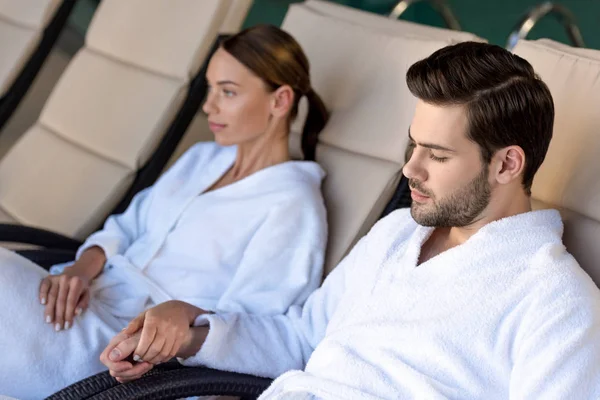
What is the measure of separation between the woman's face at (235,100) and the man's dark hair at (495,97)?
29.4 inches

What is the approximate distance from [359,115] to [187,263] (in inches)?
21.2

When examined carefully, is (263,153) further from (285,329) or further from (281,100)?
(285,329)

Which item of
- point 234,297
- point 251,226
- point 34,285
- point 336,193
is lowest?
point 34,285

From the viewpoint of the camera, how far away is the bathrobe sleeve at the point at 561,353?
131cm

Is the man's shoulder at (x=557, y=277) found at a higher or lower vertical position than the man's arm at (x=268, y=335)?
higher

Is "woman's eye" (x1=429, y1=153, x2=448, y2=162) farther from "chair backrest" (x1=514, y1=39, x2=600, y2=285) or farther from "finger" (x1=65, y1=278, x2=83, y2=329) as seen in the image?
"finger" (x1=65, y1=278, x2=83, y2=329)

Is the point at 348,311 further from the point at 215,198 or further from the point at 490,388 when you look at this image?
the point at 215,198

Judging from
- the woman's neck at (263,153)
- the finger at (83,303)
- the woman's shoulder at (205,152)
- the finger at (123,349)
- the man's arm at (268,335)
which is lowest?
the finger at (83,303)

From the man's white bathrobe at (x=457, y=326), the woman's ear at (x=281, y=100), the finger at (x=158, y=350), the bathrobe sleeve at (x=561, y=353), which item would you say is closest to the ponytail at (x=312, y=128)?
the woman's ear at (x=281, y=100)

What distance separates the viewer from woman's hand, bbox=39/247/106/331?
196 centimetres

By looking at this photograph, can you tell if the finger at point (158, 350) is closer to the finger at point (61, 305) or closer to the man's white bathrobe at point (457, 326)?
the man's white bathrobe at point (457, 326)

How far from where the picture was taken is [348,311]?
1753 mm

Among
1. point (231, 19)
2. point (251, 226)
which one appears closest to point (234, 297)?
point (251, 226)

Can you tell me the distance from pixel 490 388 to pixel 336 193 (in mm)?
886
